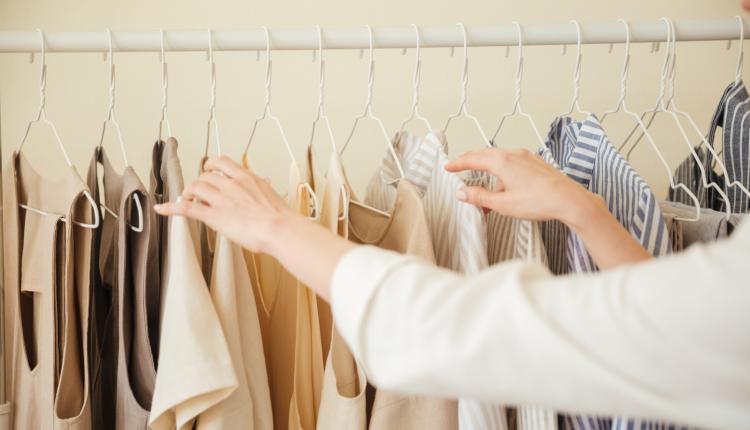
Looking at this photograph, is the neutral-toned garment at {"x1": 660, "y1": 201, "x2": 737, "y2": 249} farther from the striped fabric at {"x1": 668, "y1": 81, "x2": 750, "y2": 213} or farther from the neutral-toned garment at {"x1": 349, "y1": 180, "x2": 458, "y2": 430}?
the neutral-toned garment at {"x1": 349, "y1": 180, "x2": 458, "y2": 430}

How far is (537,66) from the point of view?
4.57 feet

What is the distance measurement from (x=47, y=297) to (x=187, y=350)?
20 centimetres

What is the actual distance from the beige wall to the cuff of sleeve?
2.89ft

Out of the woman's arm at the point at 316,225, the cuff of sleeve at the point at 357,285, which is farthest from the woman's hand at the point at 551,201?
the cuff of sleeve at the point at 357,285

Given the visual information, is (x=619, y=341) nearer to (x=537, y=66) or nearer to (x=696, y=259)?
(x=696, y=259)

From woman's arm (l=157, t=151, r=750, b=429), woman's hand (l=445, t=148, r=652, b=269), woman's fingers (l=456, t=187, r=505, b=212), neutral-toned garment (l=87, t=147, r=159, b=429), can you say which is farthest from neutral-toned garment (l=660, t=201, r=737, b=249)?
neutral-toned garment (l=87, t=147, r=159, b=429)

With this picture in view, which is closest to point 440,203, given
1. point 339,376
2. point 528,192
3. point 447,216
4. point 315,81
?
point 447,216

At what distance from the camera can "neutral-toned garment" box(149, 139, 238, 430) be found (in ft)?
2.21

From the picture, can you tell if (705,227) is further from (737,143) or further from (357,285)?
(357,285)

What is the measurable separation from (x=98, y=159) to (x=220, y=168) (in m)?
0.25

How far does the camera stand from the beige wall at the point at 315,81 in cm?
130

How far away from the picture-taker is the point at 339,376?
0.74 metres

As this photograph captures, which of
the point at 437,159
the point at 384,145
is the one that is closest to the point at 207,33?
the point at 437,159

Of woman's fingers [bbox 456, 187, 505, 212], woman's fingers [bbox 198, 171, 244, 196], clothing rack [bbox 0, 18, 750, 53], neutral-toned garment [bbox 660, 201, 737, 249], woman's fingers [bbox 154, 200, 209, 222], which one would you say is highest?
clothing rack [bbox 0, 18, 750, 53]
